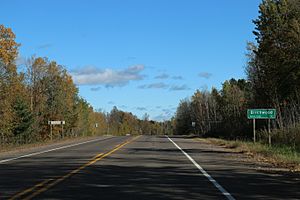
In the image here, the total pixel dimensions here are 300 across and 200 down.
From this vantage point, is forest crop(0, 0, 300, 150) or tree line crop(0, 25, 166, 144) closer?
forest crop(0, 0, 300, 150)

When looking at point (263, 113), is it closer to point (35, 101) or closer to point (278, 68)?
point (278, 68)

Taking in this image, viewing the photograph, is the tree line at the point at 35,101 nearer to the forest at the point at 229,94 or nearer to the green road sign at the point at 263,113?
the forest at the point at 229,94

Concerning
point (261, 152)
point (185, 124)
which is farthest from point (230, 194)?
point (185, 124)

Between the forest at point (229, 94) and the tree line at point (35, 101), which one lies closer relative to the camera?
the forest at point (229, 94)

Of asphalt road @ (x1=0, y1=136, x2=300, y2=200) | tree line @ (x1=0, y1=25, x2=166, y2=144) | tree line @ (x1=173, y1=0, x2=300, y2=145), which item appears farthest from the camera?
tree line @ (x1=0, y1=25, x2=166, y2=144)

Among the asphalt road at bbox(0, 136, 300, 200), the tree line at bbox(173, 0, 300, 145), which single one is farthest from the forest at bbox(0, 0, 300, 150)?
the asphalt road at bbox(0, 136, 300, 200)

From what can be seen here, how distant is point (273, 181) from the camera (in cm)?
1442

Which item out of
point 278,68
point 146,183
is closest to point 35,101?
point 278,68

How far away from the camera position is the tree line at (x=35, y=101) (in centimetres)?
5488

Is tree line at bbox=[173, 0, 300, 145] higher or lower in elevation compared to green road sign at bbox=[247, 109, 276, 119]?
higher

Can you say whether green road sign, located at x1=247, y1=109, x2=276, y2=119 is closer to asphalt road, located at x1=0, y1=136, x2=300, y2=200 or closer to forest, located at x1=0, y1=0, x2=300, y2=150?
forest, located at x1=0, y1=0, x2=300, y2=150

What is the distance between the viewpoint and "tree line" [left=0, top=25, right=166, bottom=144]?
180 ft

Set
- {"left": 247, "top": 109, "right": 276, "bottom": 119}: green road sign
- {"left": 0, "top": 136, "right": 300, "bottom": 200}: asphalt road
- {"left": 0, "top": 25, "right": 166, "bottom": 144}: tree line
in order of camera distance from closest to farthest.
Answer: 1. {"left": 0, "top": 136, "right": 300, "bottom": 200}: asphalt road
2. {"left": 247, "top": 109, "right": 276, "bottom": 119}: green road sign
3. {"left": 0, "top": 25, "right": 166, "bottom": 144}: tree line

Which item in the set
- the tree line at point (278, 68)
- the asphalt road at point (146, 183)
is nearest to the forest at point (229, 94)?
the tree line at point (278, 68)
